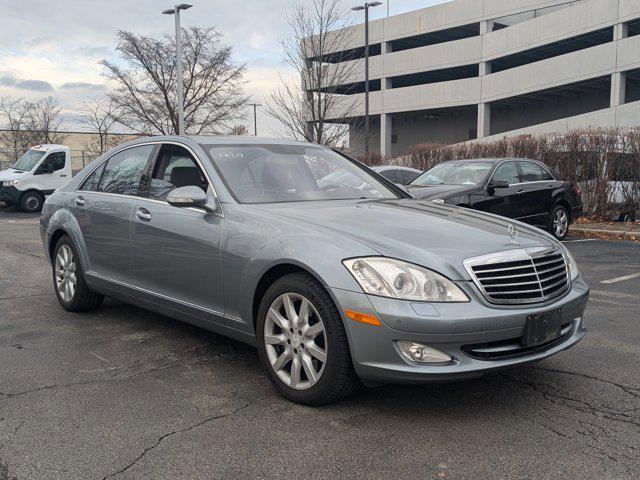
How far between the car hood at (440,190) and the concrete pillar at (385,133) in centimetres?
3512

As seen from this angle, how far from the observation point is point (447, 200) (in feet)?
32.1

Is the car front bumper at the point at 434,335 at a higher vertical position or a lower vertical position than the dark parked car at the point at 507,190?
lower

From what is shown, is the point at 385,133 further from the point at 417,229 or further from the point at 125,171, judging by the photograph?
the point at 417,229

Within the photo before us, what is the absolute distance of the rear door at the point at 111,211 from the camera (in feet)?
16.4

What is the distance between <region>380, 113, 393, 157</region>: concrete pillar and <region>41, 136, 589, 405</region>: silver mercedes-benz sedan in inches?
1594

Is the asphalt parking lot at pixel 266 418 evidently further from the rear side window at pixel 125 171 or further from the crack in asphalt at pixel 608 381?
the rear side window at pixel 125 171

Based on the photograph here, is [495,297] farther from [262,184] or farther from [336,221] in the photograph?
[262,184]

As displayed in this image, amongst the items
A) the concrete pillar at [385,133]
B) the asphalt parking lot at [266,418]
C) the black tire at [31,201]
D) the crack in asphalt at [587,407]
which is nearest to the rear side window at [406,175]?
the asphalt parking lot at [266,418]

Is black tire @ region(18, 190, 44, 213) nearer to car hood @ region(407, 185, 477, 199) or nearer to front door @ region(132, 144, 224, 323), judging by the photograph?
car hood @ region(407, 185, 477, 199)

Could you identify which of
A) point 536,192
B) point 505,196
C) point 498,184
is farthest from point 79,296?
point 536,192

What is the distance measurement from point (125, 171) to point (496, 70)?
39666 millimetres

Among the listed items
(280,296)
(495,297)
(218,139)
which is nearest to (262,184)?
(218,139)

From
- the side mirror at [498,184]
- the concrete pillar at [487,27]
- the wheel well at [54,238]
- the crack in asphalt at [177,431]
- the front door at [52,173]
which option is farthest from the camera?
the concrete pillar at [487,27]

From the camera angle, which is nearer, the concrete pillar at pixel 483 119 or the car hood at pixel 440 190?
the car hood at pixel 440 190
